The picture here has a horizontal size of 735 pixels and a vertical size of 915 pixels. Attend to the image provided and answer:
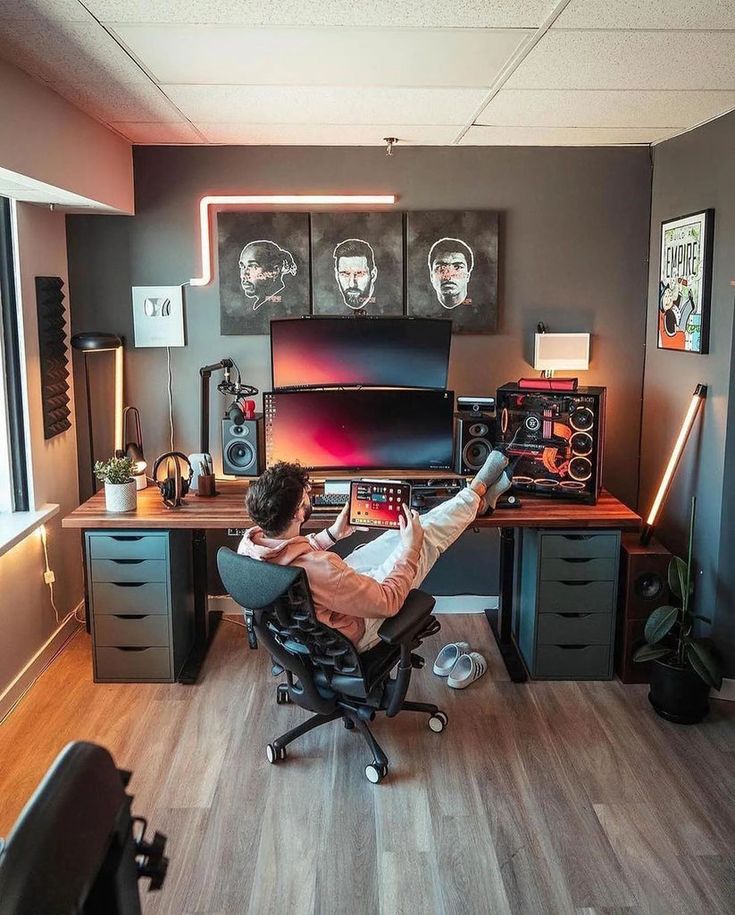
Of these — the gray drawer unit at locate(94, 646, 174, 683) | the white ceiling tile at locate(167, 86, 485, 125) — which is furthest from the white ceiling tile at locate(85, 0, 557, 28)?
the gray drawer unit at locate(94, 646, 174, 683)

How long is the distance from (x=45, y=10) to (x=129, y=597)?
84.5 inches

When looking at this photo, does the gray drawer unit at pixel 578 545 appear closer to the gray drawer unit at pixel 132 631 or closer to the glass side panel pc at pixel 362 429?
the glass side panel pc at pixel 362 429

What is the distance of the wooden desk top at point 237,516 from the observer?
3246 mm

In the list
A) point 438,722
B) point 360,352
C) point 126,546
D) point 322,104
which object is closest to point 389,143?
point 322,104

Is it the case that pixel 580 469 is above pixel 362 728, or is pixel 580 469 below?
above

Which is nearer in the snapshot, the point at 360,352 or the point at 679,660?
the point at 679,660

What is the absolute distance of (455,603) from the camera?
4188 mm

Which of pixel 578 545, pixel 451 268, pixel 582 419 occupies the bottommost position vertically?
pixel 578 545

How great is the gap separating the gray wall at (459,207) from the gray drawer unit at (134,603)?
0.84 metres

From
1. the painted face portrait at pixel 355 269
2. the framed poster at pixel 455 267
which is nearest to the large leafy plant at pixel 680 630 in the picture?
the framed poster at pixel 455 267

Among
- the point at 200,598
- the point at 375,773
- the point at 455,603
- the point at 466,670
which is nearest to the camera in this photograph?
the point at 375,773

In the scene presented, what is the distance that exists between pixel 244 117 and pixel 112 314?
1220mm

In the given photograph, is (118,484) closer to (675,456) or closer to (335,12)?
(335,12)

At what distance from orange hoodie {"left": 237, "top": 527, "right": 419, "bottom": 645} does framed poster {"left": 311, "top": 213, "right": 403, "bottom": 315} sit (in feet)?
5.38
